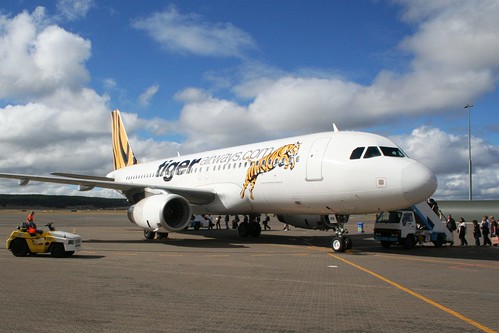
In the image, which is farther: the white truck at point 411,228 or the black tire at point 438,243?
the black tire at point 438,243

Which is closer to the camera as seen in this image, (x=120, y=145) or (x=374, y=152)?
(x=374, y=152)

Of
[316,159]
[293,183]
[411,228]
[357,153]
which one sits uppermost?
[357,153]

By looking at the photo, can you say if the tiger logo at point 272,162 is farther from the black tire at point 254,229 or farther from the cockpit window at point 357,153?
the black tire at point 254,229

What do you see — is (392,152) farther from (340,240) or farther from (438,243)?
(438,243)

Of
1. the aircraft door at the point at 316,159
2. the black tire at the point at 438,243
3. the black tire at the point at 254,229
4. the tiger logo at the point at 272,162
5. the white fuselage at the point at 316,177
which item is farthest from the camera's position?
the black tire at the point at 254,229

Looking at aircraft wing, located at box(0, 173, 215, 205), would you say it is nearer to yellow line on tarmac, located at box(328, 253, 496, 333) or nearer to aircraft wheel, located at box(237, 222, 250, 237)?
aircraft wheel, located at box(237, 222, 250, 237)

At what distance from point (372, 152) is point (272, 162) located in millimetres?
4553

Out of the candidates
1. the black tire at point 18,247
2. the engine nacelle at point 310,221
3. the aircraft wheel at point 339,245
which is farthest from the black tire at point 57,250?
the engine nacelle at point 310,221

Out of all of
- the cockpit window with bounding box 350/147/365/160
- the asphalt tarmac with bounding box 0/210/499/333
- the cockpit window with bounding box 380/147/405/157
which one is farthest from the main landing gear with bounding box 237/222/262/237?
the cockpit window with bounding box 380/147/405/157

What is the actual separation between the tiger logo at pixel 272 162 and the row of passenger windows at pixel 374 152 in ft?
8.87

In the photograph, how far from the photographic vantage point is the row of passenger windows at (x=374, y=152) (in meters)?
15.1

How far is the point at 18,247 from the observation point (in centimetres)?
1421

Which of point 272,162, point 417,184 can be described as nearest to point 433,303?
point 417,184

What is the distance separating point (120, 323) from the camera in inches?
249
